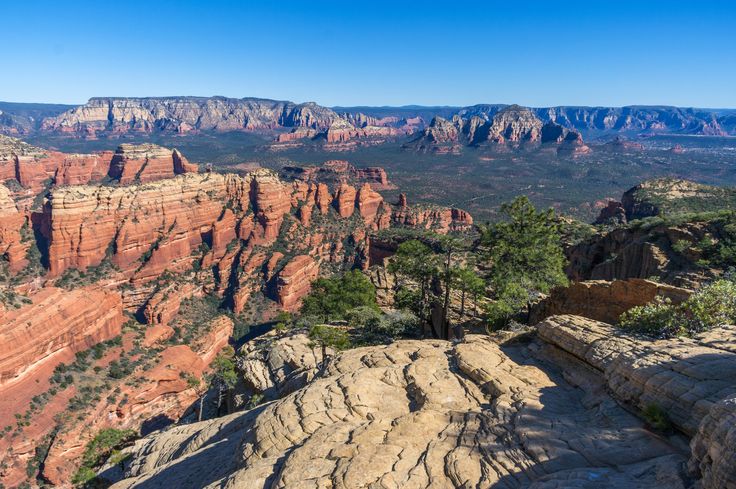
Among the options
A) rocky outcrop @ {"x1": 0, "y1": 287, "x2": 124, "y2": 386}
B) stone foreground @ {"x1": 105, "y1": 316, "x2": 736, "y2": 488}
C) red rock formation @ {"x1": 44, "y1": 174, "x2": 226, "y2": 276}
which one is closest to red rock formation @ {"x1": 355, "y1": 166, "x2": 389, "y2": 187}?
red rock formation @ {"x1": 44, "y1": 174, "x2": 226, "y2": 276}

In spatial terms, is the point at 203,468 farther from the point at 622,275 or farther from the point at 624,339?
the point at 622,275

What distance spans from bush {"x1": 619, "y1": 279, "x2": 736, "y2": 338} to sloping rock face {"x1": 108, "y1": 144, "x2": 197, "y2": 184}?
153 meters

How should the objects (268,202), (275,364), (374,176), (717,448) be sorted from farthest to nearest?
(374,176) < (268,202) < (275,364) < (717,448)

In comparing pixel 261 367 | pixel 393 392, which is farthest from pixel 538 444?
pixel 261 367

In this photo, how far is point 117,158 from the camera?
482 feet

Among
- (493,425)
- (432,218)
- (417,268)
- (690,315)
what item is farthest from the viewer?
(432,218)

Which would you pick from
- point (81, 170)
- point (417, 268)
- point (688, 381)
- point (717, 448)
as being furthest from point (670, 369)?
point (81, 170)

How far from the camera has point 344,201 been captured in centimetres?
10944

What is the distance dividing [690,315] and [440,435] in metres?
11.2

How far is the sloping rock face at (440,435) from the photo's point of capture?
9.99m

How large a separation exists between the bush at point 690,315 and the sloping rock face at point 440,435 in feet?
10.8

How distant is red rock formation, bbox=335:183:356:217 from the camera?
109000 mm

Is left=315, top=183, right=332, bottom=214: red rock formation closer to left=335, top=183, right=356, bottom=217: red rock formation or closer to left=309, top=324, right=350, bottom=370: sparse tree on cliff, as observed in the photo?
left=335, top=183, right=356, bottom=217: red rock formation

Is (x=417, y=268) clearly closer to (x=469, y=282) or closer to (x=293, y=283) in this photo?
(x=469, y=282)
